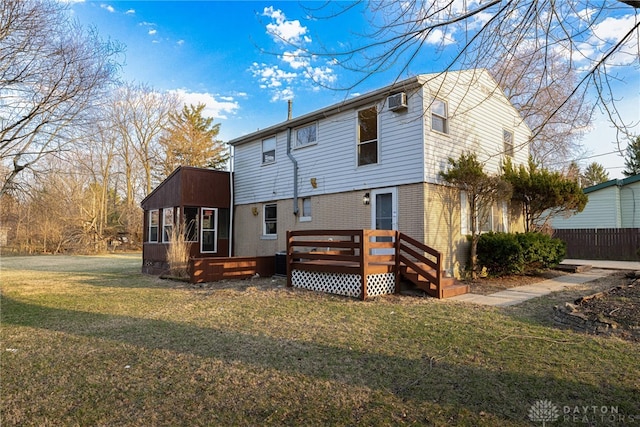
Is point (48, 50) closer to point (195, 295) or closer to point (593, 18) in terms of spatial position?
point (195, 295)

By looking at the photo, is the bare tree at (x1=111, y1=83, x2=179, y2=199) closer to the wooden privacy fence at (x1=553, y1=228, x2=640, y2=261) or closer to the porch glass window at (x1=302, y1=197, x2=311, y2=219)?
the porch glass window at (x1=302, y1=197, x2=311, y2=219)

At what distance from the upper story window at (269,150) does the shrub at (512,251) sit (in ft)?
25.2

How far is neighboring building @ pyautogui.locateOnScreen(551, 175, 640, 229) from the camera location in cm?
1884

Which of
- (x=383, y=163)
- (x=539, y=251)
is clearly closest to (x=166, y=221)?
(x=383, y=163)

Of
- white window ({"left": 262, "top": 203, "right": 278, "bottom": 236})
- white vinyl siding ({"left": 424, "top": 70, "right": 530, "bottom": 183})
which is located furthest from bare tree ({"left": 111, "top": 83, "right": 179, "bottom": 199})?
white vinyl siding ({"left": 424, "top": 70, "right": 530, "bottom": 183})

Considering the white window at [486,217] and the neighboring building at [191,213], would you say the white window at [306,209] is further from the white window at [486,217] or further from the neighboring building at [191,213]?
the white window at [486,217]

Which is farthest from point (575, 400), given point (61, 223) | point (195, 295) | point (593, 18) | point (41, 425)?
point (61, 223)

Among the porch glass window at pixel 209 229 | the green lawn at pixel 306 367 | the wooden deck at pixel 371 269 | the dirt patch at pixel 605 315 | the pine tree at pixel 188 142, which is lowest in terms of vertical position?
the green lawn at pixel 306 367

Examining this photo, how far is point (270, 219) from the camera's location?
551 inches

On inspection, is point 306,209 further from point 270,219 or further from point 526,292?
point 526,292

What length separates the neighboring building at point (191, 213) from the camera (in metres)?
13.7

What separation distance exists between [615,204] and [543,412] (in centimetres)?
2127

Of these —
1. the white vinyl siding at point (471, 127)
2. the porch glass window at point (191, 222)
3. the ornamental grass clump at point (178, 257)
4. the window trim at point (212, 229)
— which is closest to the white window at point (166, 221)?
the porch glass window at point (191, 222)

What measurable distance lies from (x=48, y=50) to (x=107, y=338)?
7466mm
